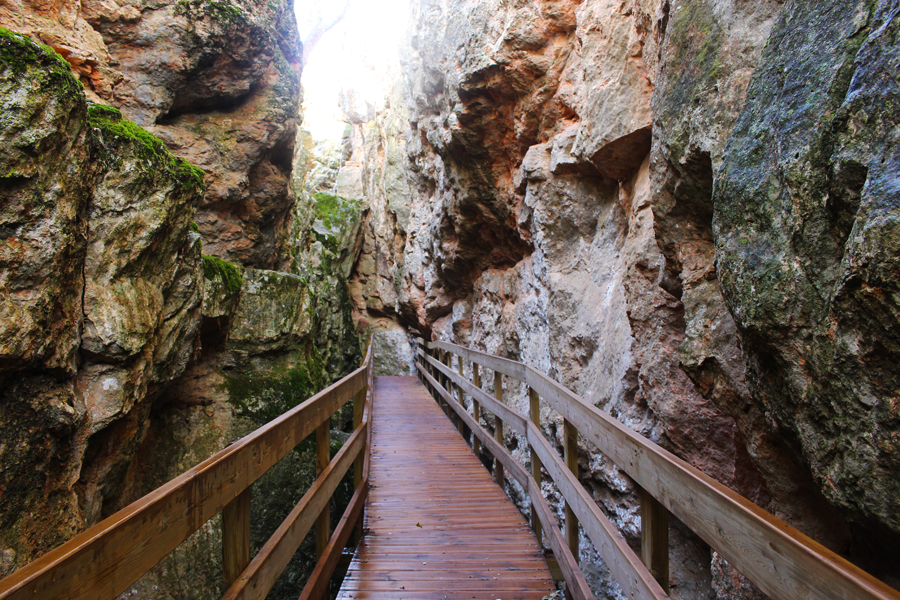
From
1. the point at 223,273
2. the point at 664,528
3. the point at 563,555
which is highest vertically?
the point at 223,273

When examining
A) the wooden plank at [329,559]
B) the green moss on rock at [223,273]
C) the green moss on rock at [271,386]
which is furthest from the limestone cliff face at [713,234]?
the green moss on rock at [223,273]

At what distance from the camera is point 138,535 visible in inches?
39.8

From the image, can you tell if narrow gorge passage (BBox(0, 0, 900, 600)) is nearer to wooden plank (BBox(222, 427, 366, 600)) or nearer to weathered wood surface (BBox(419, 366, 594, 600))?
weathered wood surface (BBox(419, 366, 594, 600))

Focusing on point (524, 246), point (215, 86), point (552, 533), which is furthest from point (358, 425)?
point (215, 86)

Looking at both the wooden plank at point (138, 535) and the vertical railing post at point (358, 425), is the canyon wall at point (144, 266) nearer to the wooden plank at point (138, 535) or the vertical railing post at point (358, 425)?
the vertical railing post at point (358, 425)

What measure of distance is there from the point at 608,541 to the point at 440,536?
190 cm

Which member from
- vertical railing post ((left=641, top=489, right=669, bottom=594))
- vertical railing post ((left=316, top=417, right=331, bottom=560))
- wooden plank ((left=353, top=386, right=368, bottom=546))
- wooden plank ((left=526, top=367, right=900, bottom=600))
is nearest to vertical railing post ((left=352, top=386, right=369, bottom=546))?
wooden plank ((left=353, top=386, right=368, bottom=546))

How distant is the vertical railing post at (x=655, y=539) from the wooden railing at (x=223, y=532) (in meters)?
1.35

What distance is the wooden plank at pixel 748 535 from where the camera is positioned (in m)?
0.80

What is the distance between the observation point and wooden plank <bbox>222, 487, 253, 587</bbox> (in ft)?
4.79

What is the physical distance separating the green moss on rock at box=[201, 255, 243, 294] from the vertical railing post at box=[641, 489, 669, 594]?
8.48 metres

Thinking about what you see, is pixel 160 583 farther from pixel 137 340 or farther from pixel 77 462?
pixel 137 340

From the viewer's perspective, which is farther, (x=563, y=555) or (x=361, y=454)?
(x=361, y=454)

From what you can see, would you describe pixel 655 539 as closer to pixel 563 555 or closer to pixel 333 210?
pixel 563 555
